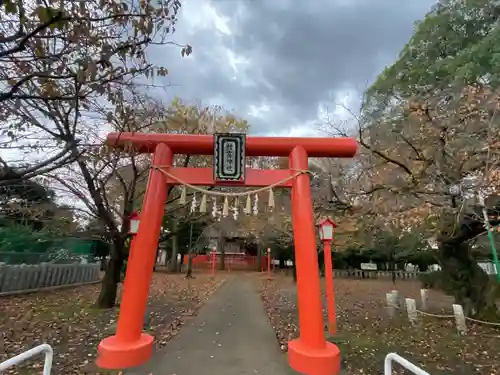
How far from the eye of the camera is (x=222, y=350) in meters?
5.62

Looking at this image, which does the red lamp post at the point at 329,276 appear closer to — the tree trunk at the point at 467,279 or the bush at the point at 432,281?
the tree trunk at the point at 467,279

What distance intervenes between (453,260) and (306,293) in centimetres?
613

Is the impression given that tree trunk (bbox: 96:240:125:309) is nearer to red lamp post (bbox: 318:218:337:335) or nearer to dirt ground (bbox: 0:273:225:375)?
dirt ground (bbox: 0:273:225:375)

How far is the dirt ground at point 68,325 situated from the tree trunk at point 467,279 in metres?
7.46

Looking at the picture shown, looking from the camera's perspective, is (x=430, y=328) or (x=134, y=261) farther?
(x=430, y=328)

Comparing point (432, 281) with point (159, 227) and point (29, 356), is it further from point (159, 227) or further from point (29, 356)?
point (29, 356)

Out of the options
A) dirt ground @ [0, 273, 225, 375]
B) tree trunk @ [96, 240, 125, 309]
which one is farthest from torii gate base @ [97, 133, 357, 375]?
tree trunk @ [96, 240, 125, 309]

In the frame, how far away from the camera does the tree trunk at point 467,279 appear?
27.6 feet

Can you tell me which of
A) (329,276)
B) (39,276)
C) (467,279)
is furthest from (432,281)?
(39,276)

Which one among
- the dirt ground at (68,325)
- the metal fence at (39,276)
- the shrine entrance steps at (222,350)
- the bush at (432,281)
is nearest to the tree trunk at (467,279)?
the shrine entrance steps at (222,350)

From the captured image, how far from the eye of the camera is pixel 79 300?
10594 millimetres

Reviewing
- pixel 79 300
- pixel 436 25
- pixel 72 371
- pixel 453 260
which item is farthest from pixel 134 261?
pixel 436 25

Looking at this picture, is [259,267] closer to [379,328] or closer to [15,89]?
[379,328]

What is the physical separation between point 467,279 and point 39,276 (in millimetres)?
14644
